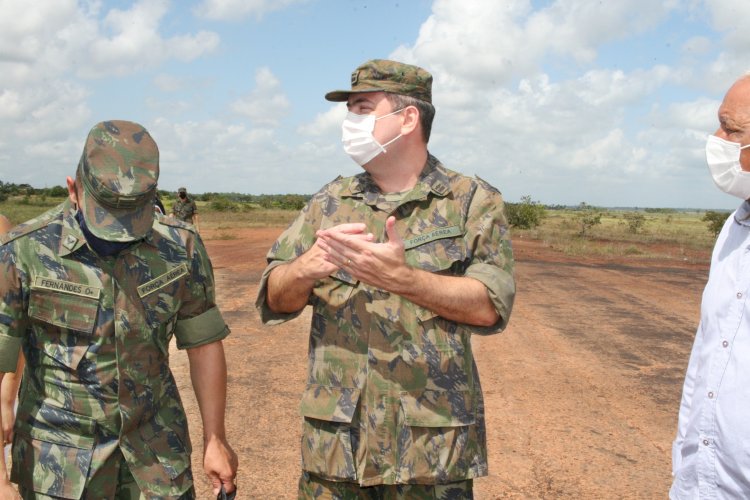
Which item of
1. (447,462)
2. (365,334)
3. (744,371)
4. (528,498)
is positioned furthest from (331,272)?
(528,498)

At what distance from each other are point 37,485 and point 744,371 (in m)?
2.10

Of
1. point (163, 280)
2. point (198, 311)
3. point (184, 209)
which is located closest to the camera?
point (163, 280)

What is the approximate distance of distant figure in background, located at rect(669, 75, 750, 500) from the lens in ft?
6.70

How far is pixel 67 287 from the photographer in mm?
2055

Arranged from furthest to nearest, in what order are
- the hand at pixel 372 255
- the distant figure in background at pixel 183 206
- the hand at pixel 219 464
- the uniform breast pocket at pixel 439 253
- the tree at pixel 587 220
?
the tree at pixel 587 220 < the distant figure in background at pixel 183 206 < the uniform breast pocket at pixel 439 253 < the hand at pixel 219 464 < the hand at pixel 372 255

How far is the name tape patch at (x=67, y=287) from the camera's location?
203cm

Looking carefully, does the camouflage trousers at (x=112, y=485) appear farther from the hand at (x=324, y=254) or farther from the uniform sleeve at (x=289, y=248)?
the hand at (x=324, y=254)

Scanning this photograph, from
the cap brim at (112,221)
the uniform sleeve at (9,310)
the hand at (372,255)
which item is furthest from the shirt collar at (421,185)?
the uniform sleeve at (9,310)

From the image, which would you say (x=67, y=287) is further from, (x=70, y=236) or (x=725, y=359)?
(x=725, y=359)

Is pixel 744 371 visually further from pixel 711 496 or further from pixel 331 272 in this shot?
pixel 331 272

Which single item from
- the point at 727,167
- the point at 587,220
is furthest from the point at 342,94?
the point at 587,220

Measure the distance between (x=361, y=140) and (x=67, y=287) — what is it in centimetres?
112

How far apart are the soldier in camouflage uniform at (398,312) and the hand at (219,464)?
27cm

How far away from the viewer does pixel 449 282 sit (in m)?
2.29
